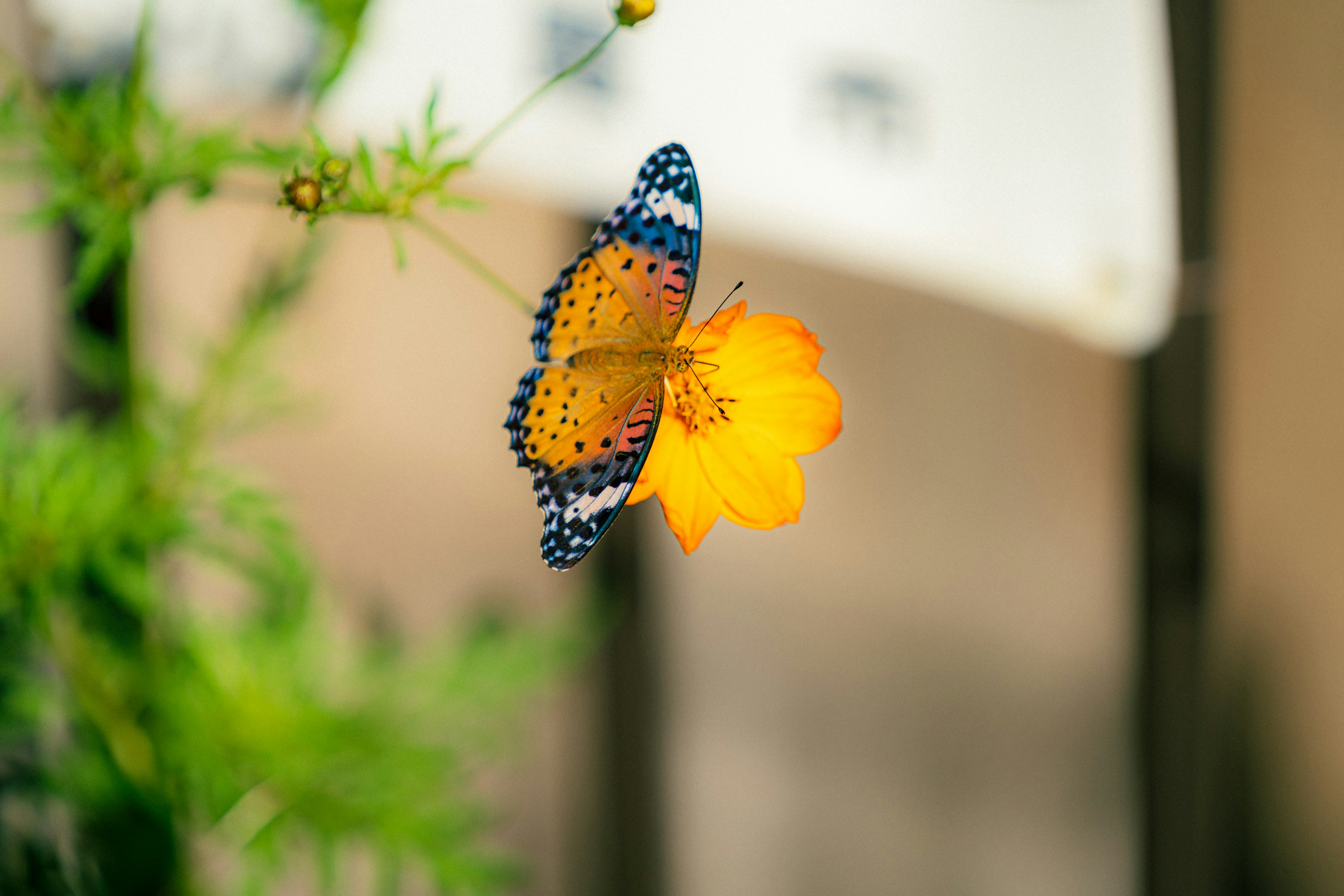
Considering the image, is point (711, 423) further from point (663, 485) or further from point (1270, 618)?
point (1270, 618)

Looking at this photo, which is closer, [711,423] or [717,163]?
[711,423]

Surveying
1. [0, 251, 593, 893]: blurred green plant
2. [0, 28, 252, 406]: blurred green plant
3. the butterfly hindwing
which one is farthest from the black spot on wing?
[0, 251, 593, 893]: blurred green plant

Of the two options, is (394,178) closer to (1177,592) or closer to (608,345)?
(608,345)

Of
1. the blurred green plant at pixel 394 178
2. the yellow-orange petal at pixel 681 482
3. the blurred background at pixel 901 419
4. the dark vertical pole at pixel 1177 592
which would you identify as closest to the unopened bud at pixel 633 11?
the blurred green plant at pixel 394 178

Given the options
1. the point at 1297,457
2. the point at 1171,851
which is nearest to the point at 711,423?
the point at 1297,457

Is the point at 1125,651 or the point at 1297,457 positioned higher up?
the point at 1297,457

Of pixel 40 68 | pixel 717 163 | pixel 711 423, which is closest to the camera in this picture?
pixel 711 423

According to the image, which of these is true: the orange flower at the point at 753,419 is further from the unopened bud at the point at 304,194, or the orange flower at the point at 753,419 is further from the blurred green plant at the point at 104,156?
the blurred green plant at the point at 104,156
